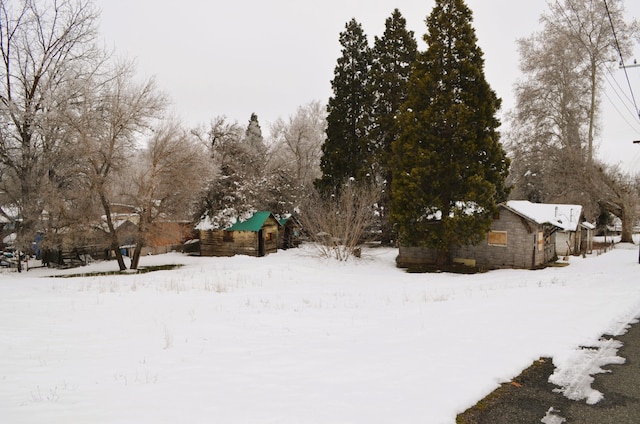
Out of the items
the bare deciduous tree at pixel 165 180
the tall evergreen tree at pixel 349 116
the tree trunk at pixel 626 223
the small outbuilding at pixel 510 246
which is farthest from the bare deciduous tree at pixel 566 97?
the bare deciduous tree at pixel 165 180

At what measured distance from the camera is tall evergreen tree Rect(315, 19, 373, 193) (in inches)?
1390

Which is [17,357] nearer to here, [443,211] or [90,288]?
[90,288]

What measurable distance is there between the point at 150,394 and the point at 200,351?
165cm

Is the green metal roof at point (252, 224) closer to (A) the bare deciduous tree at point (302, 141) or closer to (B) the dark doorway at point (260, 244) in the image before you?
(B) the dark doorway at point (260, 244)

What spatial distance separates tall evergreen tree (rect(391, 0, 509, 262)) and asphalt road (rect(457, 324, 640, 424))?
17365mm

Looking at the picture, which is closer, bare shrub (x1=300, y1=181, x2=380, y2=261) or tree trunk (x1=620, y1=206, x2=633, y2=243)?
bare shrub (x1=300, y1=181, x2=380, y2=261)

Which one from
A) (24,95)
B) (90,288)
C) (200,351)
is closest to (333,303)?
(200,351)

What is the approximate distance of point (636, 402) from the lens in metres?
4.79

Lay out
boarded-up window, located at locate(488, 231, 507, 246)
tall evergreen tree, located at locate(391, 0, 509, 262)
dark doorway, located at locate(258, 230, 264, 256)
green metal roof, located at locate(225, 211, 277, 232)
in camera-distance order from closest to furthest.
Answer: tall evergreen tree, located at locate(391, 0, 509, 262)
boarded-up window, located at locate(488, 231, 507, 246)
green metal roof, located at locate(225, 211, 277, 232)
dark doorway, located at locate(258, 230, 264, 256)

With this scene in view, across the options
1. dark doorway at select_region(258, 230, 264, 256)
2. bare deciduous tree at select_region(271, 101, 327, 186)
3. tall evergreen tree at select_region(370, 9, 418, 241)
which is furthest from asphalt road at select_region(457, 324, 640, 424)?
bare deciduous tree at select_region(271, 101, 327, 186)

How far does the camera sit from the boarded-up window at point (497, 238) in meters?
24.3

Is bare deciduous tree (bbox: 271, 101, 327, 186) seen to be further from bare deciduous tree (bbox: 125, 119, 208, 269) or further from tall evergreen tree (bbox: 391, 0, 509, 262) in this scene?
tall evergreen tree (bbox: 391, 0, 509, 262)

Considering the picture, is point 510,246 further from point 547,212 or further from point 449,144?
point 449,144

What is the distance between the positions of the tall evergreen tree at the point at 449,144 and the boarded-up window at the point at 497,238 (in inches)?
75.5
